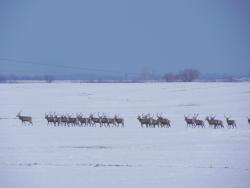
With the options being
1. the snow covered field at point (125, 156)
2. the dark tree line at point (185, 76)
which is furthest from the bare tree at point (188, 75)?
the snow covered field at point (125, 156)

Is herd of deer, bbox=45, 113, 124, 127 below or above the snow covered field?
above

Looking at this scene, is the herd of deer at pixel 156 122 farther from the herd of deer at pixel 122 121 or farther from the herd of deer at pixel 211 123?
the herd of deer at pixel 211 123

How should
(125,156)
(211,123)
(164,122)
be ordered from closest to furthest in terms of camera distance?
(125,156) → (211,123) → (164,122)

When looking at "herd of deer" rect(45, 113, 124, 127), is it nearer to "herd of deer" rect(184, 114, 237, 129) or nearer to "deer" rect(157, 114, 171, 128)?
"deer" rect(157, 114, 171, 128)

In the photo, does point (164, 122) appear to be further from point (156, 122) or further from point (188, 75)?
point (188, 75)

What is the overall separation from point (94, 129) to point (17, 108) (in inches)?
764

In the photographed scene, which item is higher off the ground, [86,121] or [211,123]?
[86,121]

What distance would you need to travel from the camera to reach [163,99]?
56.1m

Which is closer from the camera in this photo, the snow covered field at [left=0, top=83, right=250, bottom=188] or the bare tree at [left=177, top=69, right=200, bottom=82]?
the snow covered field at [left=0, top=83, right=250, bottom=188]

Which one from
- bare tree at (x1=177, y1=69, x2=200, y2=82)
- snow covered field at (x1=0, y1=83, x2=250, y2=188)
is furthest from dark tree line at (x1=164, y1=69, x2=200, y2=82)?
snow covered field at (x1=0, y1=83, x2=250, y2=188)

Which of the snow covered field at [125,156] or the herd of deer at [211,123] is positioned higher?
the herd of deer at [211,123]

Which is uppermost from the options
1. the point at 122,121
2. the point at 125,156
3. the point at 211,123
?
the point at 122,121

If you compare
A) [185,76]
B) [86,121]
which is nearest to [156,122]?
[86,121]

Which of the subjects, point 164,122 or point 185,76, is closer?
point 164,122
